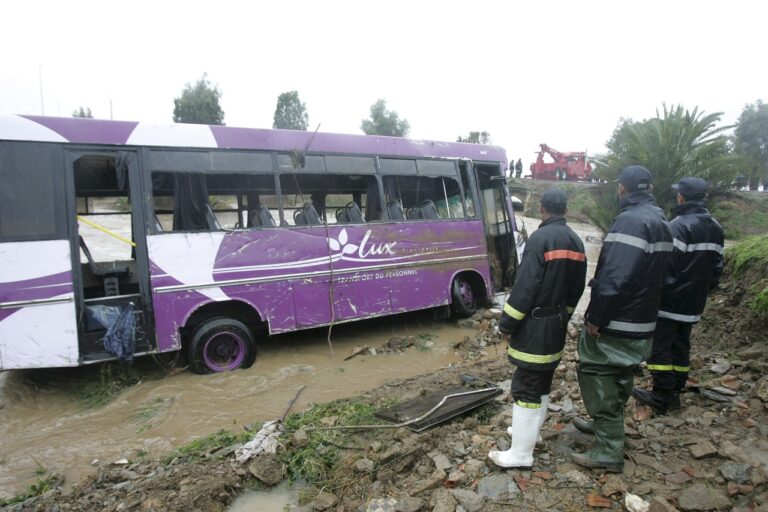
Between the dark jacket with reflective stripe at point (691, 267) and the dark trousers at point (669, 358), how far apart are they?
96 millimetres

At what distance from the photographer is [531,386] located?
2.87 metres

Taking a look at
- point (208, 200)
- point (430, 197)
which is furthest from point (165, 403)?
point (430, 197)

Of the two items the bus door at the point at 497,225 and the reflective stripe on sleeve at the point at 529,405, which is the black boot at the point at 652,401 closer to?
the reflective stripe on sleeve at the point at 529,405

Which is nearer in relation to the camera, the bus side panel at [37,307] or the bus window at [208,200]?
the bus side panel at [37,307]

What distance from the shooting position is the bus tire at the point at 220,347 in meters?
5.39

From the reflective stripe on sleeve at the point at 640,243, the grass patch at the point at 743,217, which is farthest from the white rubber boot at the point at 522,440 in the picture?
the grass patch at the point at 743,217

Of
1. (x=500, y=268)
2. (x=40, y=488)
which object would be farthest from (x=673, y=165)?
(x=40, y=488)

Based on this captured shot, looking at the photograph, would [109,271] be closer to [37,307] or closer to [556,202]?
[37,307]

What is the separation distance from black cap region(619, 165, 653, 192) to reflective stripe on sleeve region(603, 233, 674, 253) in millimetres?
407

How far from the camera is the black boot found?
3.59 metres

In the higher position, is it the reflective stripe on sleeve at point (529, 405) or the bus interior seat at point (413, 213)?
the bus interior seat at point (413, 213)

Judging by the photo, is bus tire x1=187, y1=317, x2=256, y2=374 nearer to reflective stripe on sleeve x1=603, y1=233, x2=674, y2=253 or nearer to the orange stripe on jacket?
the orange stripe on jacket

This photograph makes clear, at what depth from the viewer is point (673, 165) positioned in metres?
14.7

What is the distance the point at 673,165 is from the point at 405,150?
11994 millimetres
